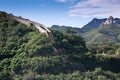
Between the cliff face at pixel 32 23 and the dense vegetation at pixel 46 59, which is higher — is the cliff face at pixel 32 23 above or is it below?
above

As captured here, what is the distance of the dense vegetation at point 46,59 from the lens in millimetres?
54438

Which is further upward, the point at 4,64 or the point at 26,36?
the point at 26,36

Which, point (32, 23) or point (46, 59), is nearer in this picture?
point (46, 59)

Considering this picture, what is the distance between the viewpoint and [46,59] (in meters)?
56.1

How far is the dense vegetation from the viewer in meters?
54.4

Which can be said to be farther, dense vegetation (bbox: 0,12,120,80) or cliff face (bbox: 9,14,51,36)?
cliff face (bbox: 9,14,51,36)

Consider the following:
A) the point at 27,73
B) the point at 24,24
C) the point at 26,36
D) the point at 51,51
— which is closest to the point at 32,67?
the point at 27,73

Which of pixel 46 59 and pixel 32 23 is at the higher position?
pixel 32 23

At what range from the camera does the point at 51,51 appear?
194 feet

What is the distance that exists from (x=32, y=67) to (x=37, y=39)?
864 centimetres

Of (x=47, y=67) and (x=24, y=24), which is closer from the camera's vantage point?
(x=47, y=67)

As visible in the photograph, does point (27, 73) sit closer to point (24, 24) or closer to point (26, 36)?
point (26, 36)

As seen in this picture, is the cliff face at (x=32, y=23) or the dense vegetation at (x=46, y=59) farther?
the cliff face at (x=32, y=23)

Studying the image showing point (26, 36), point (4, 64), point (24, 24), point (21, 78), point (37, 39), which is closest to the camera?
point (21, 78)
